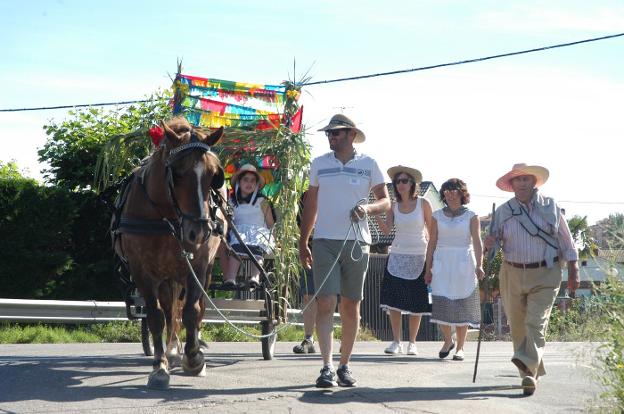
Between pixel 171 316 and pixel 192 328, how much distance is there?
0.74 m

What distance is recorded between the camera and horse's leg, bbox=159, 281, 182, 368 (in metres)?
9.04

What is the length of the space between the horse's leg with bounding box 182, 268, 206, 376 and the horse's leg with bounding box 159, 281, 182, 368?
380 millimetres

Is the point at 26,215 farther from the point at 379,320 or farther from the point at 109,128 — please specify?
the point at 379,320

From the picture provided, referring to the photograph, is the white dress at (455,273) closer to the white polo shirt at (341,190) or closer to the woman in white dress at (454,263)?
the woman in white dress at (454,263)

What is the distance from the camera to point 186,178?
8008mm

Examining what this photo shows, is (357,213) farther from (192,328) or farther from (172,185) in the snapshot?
(192,328)

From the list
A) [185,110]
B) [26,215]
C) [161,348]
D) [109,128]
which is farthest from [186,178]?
[109,128]

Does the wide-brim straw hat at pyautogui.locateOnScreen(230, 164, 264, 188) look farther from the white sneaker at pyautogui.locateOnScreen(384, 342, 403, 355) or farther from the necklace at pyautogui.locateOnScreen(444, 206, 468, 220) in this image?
the white sneaker at pyautogui.locateOnScreen(384, 342, 403, 355)

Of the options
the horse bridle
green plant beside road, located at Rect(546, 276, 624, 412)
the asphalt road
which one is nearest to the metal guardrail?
the asphalt road

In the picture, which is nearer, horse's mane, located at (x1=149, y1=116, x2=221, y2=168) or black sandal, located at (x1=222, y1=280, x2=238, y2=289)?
horse's mane, located at (x1=149, y1=116, x2=221, y2=168)

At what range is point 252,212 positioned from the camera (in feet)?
37.6

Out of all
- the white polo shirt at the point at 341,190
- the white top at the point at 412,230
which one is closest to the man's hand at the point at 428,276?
the white top at the point at 412,230

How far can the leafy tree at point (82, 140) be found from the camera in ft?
68.2

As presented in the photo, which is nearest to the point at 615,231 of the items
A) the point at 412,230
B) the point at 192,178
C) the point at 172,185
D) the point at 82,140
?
the point at 192,178
